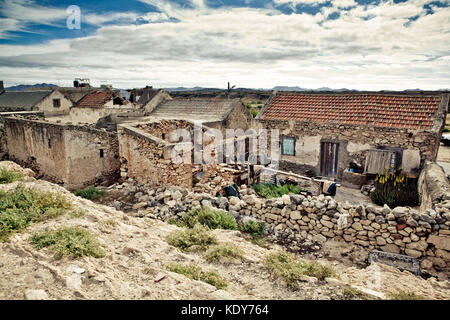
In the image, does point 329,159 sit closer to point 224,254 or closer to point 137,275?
point 224,254

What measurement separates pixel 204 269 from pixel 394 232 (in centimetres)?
464

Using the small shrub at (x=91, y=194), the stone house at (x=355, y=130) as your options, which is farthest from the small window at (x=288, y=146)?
the small shrub at (x=91, y=194)

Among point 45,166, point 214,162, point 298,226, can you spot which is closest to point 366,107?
point 214,162

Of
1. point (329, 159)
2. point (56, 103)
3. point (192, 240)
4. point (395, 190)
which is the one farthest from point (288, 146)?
point (56, 103)

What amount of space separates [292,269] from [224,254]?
1216 mm

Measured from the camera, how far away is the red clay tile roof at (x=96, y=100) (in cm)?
2478

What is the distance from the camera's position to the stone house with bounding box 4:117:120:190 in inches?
420

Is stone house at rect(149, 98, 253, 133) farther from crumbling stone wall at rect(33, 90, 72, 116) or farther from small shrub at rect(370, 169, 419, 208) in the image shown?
crumbling stone wall at rect(33, 90, 72, 116)

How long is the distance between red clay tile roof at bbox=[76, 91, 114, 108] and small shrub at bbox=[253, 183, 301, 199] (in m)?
18.6

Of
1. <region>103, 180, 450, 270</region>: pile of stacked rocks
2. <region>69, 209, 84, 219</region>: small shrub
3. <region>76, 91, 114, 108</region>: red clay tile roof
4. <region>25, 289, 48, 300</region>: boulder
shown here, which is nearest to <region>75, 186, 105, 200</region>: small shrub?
<region>103, 180, 450, 270</region>: pile of stacked rocks

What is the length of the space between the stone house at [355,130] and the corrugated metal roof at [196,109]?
5925mm

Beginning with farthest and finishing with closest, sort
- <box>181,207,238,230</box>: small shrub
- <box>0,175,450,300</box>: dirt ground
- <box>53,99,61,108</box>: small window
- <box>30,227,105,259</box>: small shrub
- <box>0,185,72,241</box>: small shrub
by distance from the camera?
<box>53,99,61,108</box>: small window → <box>181,207,238,230</box>: small shrub → <box>0,185,72,241</box>: small shrub → <box>30,227,105,259</box>: small shrub → <box>0,175,450,300</box>: dirt ground

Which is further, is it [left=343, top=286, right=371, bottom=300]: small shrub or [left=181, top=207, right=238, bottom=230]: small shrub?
[left=181, top=207, right=238, bottom=230]: small shrub

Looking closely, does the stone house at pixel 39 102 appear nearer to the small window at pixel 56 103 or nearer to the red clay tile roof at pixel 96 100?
the small window at pixel 56 103
